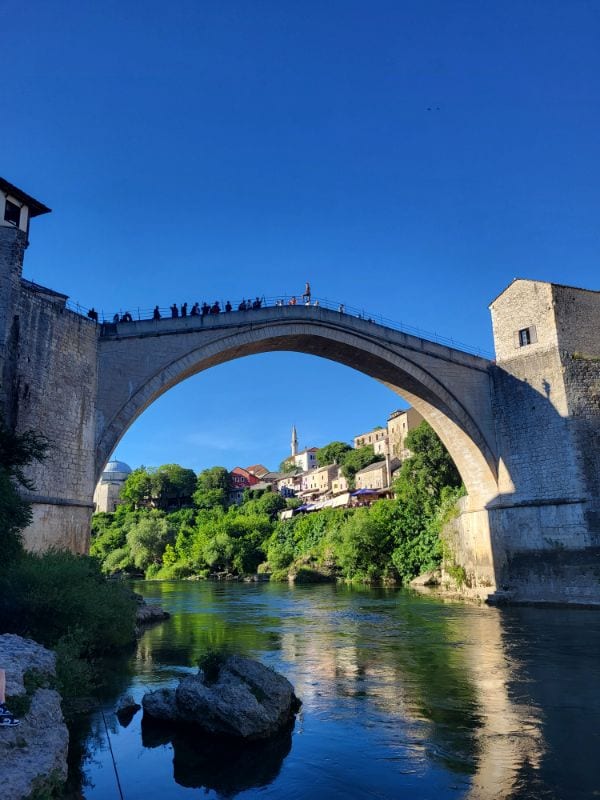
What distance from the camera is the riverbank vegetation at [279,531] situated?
88.8ft

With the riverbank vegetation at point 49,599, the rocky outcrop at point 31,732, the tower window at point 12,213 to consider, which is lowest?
the rocky outcrop at point 31,732

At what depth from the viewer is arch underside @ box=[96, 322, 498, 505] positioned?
1661 cm

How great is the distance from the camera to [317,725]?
6.54 meters

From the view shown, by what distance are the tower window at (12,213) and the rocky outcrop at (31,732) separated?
10592 mm

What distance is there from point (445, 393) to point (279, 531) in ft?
82.9

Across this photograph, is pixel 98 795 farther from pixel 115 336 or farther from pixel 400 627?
pixel 115 336

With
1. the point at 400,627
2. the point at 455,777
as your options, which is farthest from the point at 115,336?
the point at 455,777

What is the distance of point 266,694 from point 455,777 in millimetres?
2132

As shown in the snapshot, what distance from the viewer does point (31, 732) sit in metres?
4.09

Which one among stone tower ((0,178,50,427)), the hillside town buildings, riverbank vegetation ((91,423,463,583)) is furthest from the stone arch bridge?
the hillside town buildings

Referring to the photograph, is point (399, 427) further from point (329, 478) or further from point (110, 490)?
point (110, 490)

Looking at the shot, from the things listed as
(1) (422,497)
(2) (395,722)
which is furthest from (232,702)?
(1) (422,497)

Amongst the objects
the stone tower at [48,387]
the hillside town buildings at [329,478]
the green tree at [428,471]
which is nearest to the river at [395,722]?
the stone tower at [48,387]

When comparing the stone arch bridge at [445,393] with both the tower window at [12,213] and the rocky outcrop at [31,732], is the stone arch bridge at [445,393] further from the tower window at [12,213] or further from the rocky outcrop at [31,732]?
the rocky outcrop at [31,732]
